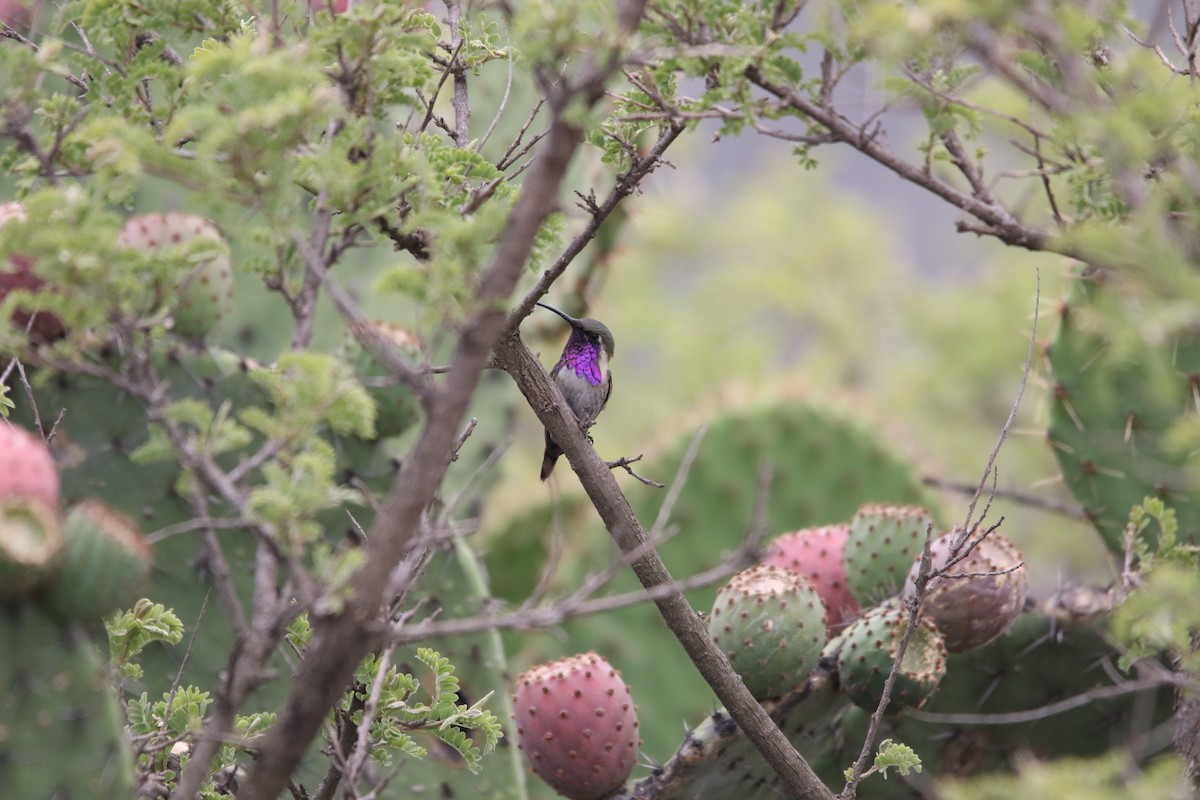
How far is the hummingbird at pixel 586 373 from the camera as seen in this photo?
8.16 ft

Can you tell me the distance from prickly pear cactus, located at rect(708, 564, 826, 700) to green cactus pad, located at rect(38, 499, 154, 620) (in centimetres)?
94

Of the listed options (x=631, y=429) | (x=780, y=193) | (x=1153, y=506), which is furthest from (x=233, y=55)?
(x=780, y=193)

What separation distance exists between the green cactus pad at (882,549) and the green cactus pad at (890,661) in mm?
188

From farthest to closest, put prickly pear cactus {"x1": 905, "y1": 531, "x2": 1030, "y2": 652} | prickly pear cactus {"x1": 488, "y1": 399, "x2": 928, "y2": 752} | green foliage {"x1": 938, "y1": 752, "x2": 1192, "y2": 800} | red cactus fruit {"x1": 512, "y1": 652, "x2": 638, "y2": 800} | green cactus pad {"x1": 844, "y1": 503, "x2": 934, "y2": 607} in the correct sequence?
1. prickly pear cactus {"x1": 488, "y1": 399, "x2": 928, "y2": 752}
2. green cactus pad {"x1": 844, "y1": 503, "x2": 934, "y2": 607}
3. prickly pear cactus {"x1": 905, "y1": 531, "x2": 1030, "y2": 652}
4. red cactus fruit {"x1": 512, "y1": 652, "x2": 638, "y2": 800}
5. green foliage {"x1": 938, "y1": 752, "x2": 1192, "y2": 800}

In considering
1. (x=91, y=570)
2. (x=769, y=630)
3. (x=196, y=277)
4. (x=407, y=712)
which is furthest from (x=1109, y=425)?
(x=91, y=570)

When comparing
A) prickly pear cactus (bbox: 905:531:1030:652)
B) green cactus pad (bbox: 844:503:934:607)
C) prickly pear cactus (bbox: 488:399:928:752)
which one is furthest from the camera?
prickly pear cactus (bbox: 488:399:928:752)

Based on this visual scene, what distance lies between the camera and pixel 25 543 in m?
1.08

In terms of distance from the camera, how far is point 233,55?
1.06 m

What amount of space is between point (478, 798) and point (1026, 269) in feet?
22.5

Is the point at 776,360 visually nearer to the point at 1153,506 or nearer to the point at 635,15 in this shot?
the point at 1153,506

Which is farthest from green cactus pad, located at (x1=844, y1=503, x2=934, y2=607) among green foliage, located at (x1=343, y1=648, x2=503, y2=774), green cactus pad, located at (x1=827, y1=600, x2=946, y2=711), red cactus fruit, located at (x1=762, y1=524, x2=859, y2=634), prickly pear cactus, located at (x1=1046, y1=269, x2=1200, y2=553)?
green foliage, located at (x1=343, y1=648, x2=503, y2=774)

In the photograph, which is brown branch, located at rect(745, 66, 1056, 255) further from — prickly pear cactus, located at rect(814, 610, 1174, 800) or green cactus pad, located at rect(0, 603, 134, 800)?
green cactus pad, located at rect(0, 603, 134, 800)

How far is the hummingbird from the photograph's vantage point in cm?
249

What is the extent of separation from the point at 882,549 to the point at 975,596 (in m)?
0.21
